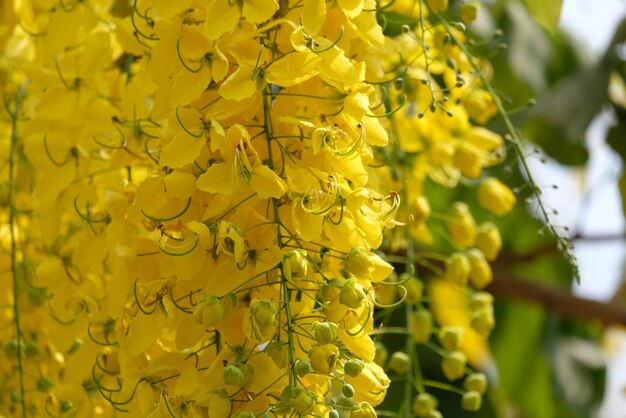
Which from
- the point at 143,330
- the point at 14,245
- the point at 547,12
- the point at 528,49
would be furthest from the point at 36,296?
the point at 528,49

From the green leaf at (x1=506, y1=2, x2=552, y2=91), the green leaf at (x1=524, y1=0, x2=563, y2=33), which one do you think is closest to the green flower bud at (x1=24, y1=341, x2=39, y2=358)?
the green leaf at (x1=524, y1=0, x2=563, y2=33)

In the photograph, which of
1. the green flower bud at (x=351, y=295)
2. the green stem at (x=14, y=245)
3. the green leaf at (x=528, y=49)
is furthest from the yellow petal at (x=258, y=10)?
the green leaf at (x=528, y=49)

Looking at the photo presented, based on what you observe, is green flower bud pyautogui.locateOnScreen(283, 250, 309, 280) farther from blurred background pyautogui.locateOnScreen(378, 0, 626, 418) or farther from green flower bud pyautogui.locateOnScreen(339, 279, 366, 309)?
blurred background pyautogui.locateOnScreen(378, 0, 626, 418)

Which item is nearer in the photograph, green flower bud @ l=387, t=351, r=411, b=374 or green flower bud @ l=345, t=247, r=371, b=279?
green flower bud @ l=345, t=247, r=371, b=279

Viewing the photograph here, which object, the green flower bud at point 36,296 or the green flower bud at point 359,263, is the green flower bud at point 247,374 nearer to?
the green flower bud at point 359,263

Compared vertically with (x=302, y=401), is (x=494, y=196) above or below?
below

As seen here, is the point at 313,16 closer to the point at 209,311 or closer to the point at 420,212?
the point at 209,311

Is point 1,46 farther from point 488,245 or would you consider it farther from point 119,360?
point 488,245
